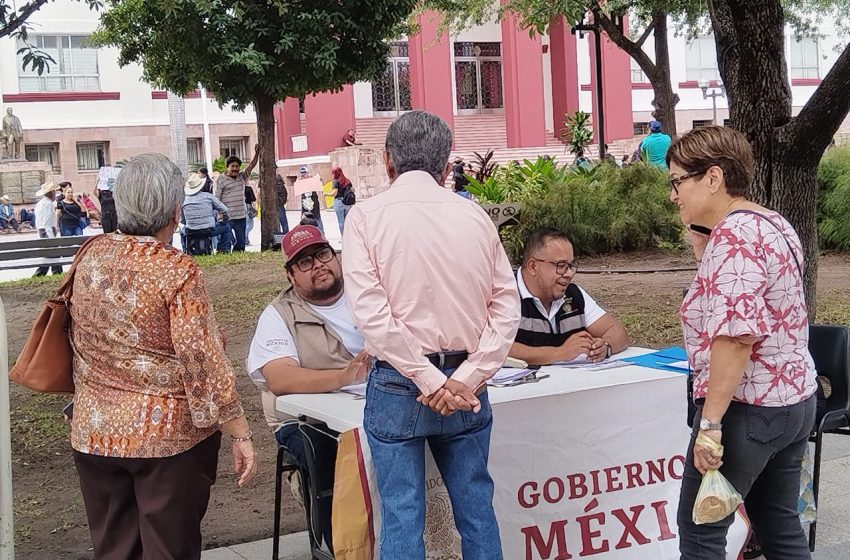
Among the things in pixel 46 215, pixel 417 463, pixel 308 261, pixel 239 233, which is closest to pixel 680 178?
pixel 417 463

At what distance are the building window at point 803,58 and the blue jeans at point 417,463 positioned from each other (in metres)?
48.2

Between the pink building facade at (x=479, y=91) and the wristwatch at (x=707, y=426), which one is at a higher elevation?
the pink building facade at (x=479, y=91)

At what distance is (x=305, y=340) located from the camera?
14.7ft

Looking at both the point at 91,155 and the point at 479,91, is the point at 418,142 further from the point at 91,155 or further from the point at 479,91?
the point at 479,91

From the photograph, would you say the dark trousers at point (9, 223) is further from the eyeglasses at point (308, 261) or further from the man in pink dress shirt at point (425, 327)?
the man in pink dress shirt at point (425, 327)

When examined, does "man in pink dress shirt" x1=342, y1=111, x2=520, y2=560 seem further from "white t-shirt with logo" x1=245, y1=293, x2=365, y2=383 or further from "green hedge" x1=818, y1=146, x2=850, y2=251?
"green hedge" x1=818, y1=146, x2=850, y2=251

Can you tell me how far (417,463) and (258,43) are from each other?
14.2 m

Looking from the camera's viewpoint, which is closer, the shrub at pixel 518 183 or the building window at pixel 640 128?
the shrub at pixel 518 183

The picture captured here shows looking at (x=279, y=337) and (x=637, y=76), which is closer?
(x=279, y=337)

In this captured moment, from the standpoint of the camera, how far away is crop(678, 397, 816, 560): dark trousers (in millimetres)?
3219

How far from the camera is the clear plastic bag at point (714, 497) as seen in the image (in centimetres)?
315

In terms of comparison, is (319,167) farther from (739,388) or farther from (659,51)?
(739,388)

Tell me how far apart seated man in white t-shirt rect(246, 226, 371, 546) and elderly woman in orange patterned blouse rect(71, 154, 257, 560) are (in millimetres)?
793

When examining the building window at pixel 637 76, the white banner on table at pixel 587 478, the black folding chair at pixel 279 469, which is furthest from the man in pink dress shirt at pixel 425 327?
the building window at pixel 637 76
